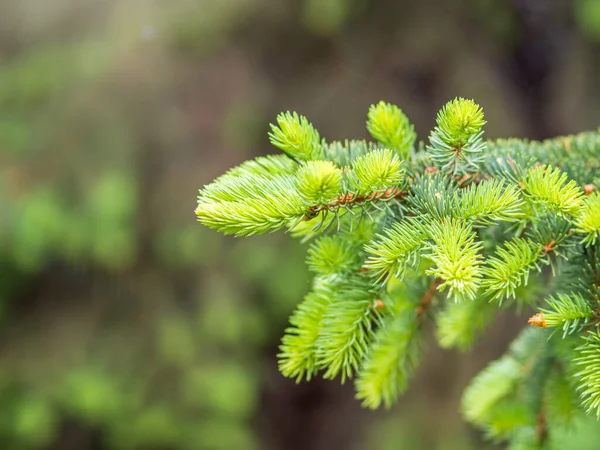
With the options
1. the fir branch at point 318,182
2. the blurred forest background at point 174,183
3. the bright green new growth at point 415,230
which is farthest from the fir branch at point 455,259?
the blurred forest background at point 174,183

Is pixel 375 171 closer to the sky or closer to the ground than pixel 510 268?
closer to the sky

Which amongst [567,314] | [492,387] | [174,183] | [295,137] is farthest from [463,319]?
[174,183]

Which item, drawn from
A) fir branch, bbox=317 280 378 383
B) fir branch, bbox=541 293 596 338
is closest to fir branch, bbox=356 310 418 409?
fir branch, bbox=317 280 378 383

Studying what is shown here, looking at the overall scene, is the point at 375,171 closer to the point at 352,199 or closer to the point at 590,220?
the point at 352,199

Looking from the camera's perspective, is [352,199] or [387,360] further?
[387,360]

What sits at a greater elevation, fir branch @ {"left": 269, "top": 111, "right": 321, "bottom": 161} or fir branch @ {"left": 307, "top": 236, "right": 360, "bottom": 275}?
fir branch @ {"left": 269, "top": 111, "right": 321, "bottom": 161}

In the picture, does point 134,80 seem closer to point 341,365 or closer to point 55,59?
point 55,59

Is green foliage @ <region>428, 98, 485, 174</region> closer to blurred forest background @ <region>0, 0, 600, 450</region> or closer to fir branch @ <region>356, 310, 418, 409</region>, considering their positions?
fir branch @ <region>356, 310, 418, 409</region>
